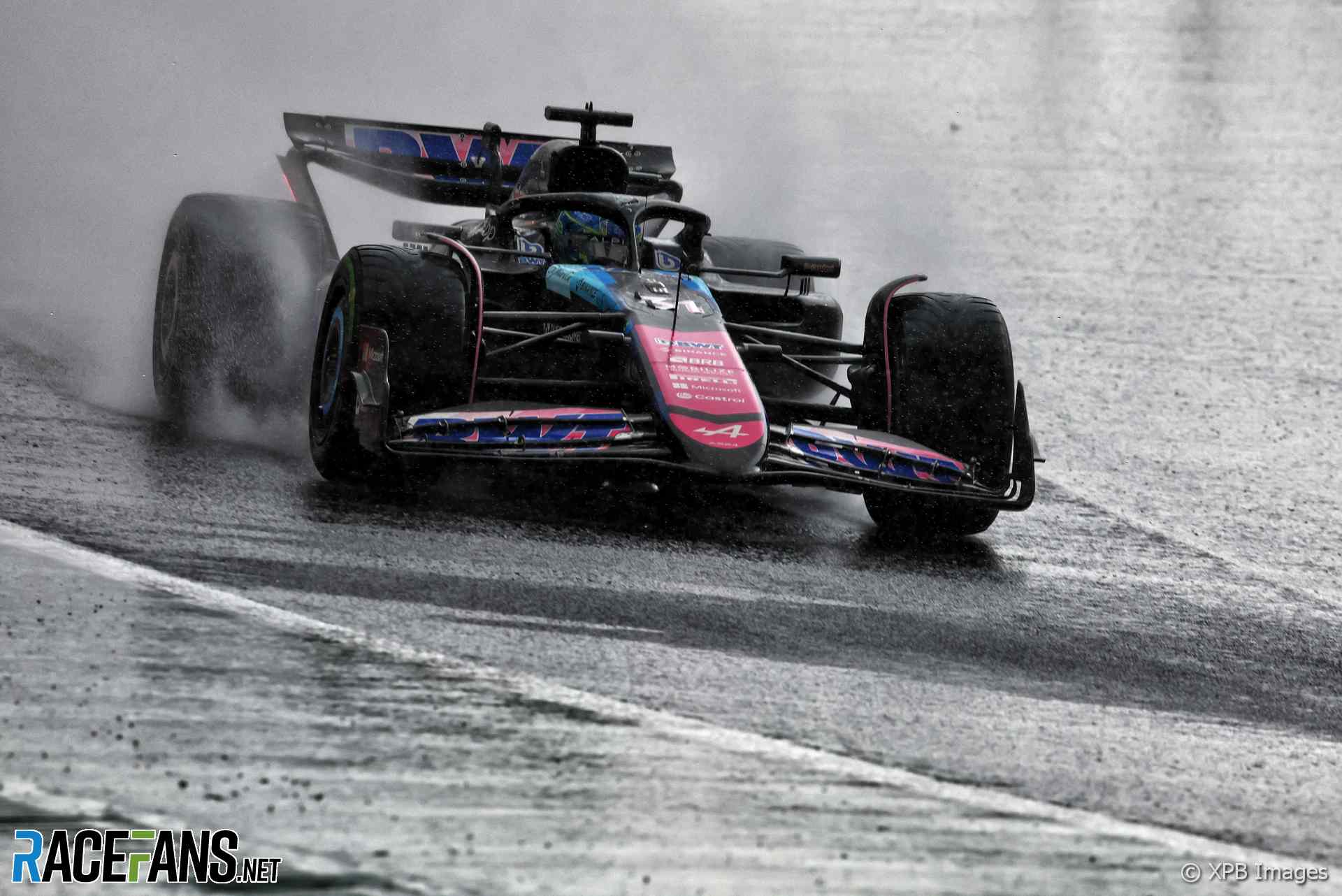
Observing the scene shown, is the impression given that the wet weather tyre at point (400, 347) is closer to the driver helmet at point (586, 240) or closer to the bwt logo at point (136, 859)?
the driver helmet at point (586, 240)

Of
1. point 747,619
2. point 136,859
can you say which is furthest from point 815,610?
point 136,859

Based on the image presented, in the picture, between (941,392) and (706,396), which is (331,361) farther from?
(941,392)

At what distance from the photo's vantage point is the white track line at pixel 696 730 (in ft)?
11.6

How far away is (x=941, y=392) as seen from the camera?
274 inches

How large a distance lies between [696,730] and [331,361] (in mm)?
3354

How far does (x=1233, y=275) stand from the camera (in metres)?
13.9

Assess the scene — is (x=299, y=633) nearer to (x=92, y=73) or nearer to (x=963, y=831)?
(x=963, y=831)

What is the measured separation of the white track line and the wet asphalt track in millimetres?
62

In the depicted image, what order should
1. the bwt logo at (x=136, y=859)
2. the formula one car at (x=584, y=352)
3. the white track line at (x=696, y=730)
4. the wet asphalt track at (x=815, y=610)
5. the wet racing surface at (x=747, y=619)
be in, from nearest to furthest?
the bwt logo at (x=136, y=859) → the wet racing surface at (x=747, y=619) → the white track line at (x=696, y=730) → the wet asphalt track at (x=815, y=610) → the formula one car at (x=584, y=352)

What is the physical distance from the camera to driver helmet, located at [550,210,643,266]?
798cm

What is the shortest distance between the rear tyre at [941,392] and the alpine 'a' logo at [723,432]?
62 cm
